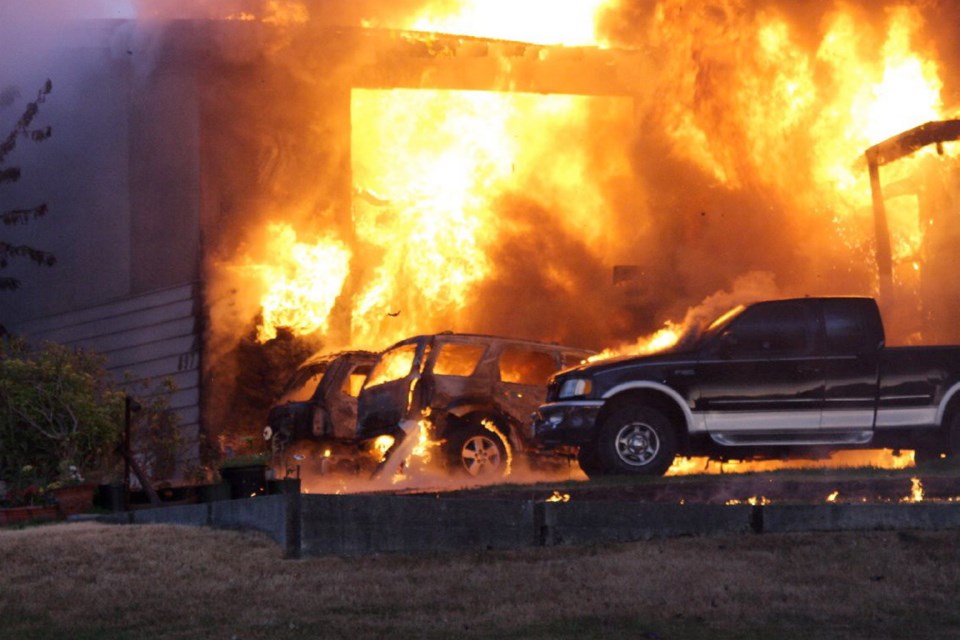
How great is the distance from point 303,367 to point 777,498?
33.4 feet

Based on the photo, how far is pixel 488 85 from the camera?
26328mm

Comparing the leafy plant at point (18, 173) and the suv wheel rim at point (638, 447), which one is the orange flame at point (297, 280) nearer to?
the leafy plant at point (18, 173)

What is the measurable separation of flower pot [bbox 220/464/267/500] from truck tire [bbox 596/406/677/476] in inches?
154

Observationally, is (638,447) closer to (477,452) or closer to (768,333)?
(768,333)

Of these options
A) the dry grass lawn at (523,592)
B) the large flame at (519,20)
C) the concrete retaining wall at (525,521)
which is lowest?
the dry grass lawn at (523,592)

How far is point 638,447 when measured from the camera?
1472cm

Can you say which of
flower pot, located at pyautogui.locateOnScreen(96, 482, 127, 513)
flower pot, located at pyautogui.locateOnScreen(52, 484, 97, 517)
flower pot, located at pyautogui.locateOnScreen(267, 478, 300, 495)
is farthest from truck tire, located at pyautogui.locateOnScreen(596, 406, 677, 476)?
flower pot, located at pyautogui.locateOnScreen(52, 484, 97, 517)

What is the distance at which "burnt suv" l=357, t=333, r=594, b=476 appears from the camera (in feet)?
56.5

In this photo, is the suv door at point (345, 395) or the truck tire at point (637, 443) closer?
the truck tire at point (637, 443)

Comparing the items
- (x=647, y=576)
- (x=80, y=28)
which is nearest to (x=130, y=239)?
(x=80, y=28)

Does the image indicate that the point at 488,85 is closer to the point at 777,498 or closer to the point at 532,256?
the point at 532,256

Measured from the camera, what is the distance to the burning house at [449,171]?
23828 mm

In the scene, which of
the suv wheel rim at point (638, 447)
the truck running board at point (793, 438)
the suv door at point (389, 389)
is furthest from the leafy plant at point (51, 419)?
the truck running board at point (793, 438)

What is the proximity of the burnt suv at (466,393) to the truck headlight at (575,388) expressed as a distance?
2115mm
